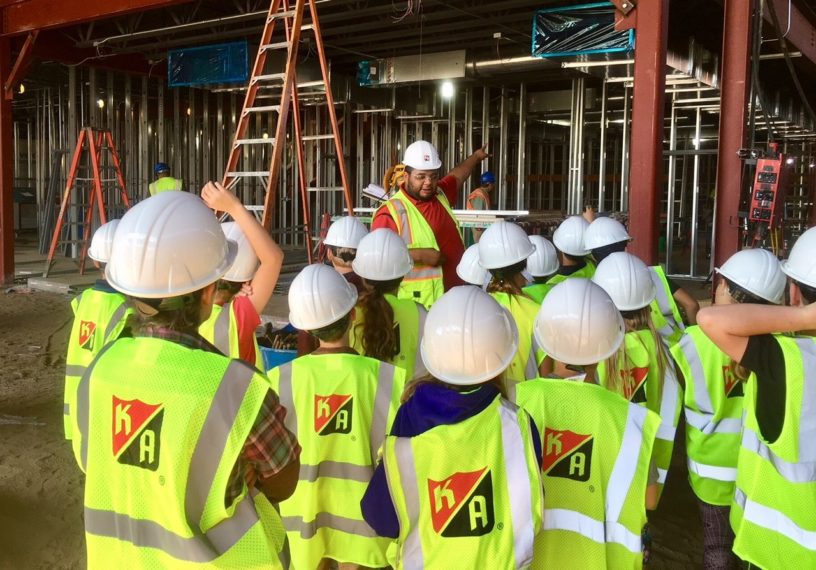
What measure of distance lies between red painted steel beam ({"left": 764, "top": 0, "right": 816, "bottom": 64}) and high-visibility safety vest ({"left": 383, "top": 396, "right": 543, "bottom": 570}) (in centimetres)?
745

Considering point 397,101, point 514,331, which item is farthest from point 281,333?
point 397,101

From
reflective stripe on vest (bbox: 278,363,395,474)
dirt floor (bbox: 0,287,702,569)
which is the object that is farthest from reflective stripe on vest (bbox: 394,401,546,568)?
dirt floor (bbox: 0,287,702,569)

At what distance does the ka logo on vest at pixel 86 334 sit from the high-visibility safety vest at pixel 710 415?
2874 millimetres

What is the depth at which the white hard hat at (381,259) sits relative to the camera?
3.70 m

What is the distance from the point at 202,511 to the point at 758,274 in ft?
6.75

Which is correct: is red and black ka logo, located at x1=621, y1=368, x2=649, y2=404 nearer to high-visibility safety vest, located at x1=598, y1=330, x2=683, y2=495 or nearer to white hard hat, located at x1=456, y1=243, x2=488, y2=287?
high-visibility safety vest, located at x1=598, y1=330, x2=683, y2=495

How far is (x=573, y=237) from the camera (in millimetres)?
4754

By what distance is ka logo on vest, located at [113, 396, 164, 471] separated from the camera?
1662 millimetres

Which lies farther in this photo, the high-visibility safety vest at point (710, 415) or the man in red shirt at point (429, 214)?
the man in red shirt at point (429, 214)

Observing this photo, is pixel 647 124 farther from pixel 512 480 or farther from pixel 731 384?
pixel 512 480

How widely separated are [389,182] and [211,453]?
23.1 feet

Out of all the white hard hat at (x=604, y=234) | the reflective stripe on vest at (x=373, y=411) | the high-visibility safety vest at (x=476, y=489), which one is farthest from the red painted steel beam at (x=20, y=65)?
the high-visibility safety vest at (x=476, y=489)

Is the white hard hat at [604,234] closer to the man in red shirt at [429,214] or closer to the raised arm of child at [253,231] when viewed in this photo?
the man in red shirt at [429,214]

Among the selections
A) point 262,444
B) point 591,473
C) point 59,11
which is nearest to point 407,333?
point 591,473
